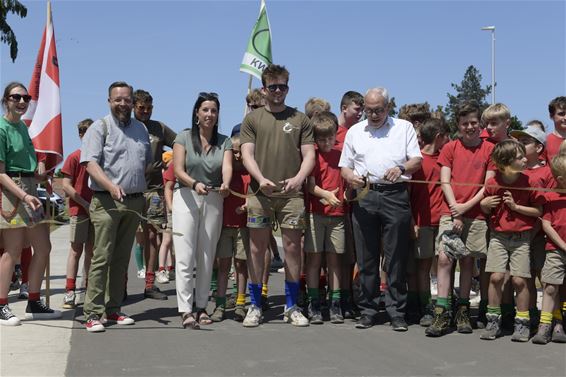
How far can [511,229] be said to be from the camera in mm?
6422

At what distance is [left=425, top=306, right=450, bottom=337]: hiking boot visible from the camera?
6531 millimetres

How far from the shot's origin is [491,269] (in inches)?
256

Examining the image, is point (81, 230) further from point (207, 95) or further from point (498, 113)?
point (498, 113)

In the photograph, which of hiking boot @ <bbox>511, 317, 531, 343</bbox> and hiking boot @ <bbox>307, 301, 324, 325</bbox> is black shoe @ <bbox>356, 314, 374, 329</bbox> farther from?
hiking boot @ <bbox>511, 317, 531, 343</bbox>

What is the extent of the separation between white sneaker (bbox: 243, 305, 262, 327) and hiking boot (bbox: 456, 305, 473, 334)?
190cm

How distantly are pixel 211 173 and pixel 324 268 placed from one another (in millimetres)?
1964

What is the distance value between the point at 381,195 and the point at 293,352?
6.06ft

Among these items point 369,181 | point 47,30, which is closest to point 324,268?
point 369,181

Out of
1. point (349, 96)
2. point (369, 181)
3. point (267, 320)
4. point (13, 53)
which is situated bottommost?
point (267, 320)

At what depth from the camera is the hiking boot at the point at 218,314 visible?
7219 mm

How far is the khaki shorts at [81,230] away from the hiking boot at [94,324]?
1.77 meters

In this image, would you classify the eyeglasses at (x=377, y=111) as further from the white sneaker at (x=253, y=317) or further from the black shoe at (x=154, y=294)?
the black shoe at (x=154, y=294)

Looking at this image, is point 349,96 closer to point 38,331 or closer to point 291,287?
point 291,287

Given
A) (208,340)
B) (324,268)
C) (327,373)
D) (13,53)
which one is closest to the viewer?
(327,373)
